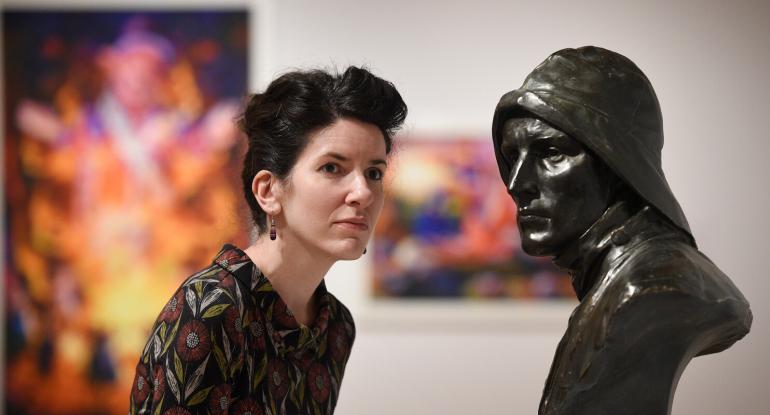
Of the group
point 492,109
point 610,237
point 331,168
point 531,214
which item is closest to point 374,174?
point 331,168

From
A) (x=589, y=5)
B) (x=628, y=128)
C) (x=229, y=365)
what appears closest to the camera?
(x=628, y=128)

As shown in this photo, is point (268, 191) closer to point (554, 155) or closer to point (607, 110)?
point (554, 155)

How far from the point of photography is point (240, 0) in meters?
4.14

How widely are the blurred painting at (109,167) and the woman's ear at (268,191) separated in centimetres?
227

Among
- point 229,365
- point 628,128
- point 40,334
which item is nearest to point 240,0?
point 40,334

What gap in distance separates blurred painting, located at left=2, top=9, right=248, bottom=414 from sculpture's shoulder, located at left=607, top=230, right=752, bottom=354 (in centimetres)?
305

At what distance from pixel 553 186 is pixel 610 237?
149 mm

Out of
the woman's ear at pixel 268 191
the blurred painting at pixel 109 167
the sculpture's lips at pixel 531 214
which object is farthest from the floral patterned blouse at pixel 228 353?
the blurred painting at pixel 109 167

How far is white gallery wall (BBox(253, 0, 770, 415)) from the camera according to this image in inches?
147

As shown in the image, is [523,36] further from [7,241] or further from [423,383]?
[7,241]

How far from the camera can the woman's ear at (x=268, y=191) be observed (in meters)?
2.02

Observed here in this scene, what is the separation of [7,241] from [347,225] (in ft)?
9.95

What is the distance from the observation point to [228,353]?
1.83m

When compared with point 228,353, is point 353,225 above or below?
above
